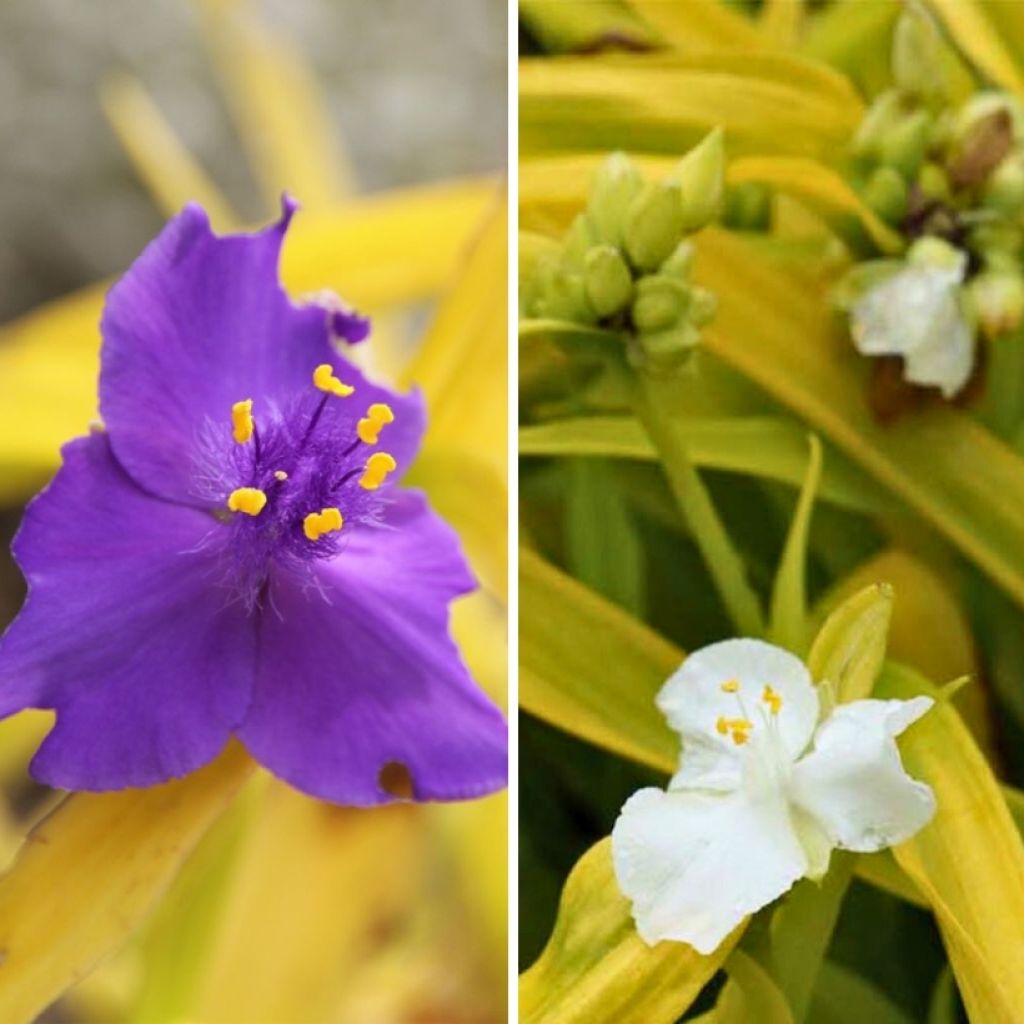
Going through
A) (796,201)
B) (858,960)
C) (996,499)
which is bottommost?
(858,960)

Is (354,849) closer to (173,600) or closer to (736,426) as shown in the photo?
(173,600)

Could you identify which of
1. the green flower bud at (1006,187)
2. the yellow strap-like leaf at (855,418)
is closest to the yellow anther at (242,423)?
the yellow strap-like leaf at (855,418)

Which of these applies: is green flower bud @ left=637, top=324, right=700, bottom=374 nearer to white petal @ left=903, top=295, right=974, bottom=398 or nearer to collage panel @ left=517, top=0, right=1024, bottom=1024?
collage panel @ left=517, top=0, right=1024, bottom=1024

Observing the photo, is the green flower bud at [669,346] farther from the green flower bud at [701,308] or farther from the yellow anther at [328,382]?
the yellow anther at [328,382]

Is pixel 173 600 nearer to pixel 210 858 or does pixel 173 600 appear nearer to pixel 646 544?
pixel 210 858

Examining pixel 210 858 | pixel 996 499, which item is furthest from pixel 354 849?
pixel 996 499

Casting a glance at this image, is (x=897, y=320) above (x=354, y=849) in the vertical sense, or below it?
above

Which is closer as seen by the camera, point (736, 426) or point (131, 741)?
point (131, 741)
